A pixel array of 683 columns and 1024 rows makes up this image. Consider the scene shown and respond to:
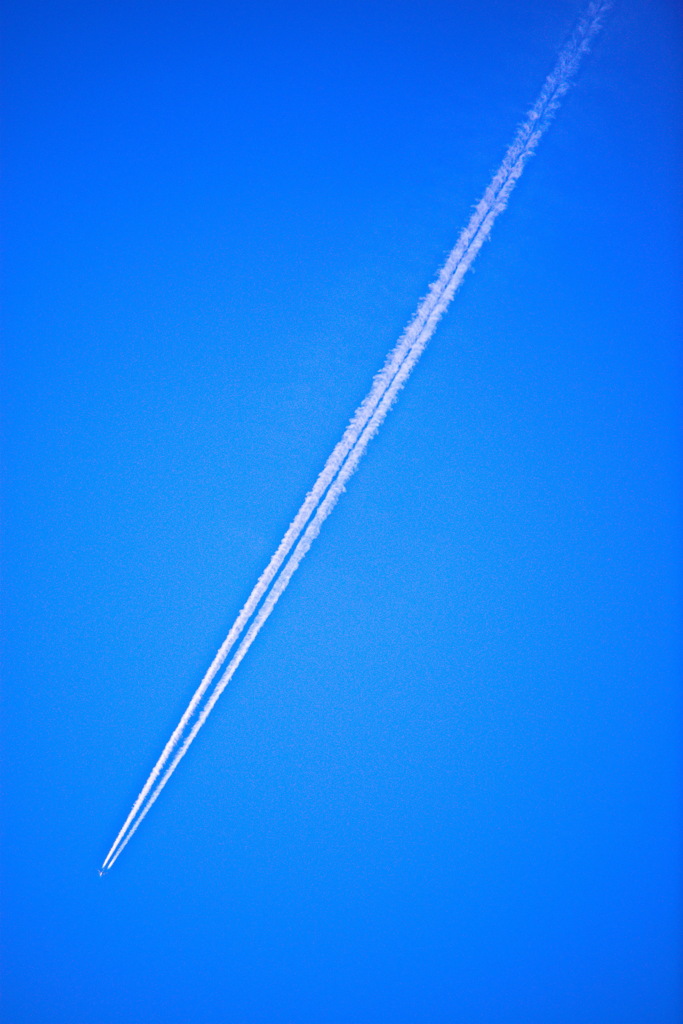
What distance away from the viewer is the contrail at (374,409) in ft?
4.60

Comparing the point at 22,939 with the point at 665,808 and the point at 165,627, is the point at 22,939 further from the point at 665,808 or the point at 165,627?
the point at 665,808

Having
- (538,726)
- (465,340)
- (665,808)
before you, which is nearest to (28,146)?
(465,340)

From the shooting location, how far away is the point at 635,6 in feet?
4.61

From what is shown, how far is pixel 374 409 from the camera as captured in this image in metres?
1.43

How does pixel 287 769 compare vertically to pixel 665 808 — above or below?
below

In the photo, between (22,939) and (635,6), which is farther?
(22,939)

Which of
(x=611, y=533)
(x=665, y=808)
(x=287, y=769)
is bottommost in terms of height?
(x=287, y=769)

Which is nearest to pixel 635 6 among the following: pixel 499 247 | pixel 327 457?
pixel 499 247

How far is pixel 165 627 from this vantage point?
1.46 m

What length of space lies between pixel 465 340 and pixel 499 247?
24 centimetres

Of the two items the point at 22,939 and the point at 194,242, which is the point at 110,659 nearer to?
the point at 22,939

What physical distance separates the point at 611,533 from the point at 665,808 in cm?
72

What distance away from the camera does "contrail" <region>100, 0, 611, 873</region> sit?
1.40m

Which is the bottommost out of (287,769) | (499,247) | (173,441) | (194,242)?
(287,769)
